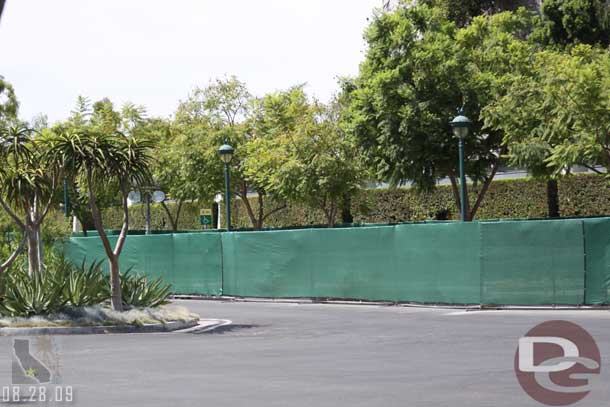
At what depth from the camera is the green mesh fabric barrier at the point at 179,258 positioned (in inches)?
1318

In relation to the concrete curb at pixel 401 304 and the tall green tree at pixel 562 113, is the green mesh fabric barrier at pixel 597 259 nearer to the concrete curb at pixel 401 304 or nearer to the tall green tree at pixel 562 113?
the concrete curb at pixel 401 304

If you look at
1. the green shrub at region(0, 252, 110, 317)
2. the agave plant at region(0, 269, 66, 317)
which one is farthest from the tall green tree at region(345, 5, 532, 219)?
the agave plant at region(0, 269, 66, 317)

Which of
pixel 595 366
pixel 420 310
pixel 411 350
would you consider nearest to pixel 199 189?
pixel 420 310

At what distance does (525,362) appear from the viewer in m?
14.0

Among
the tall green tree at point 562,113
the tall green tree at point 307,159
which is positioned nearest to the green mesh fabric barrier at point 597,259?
the tall green tree at point 562,113

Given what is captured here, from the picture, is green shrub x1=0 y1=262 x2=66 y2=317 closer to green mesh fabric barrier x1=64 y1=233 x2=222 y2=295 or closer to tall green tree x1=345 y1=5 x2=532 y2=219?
green mesh fabric barrier x1=64 y1=233 x2=222 y2=295

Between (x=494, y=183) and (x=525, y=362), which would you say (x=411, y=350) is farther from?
(x=494, y=183)

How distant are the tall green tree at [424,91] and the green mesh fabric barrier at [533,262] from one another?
689 inches

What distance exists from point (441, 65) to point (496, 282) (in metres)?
19.5

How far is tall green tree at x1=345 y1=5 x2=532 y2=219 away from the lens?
4362cm

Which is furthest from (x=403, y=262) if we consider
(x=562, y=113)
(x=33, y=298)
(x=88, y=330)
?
(x=562, y=113)

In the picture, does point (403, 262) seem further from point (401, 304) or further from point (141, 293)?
point (141, 293)

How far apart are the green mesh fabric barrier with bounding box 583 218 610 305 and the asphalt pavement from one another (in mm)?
841

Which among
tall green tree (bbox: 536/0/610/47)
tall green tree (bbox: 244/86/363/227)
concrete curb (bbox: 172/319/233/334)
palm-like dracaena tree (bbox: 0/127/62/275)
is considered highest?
tall green tree (bbox: 536/0/610/47)
